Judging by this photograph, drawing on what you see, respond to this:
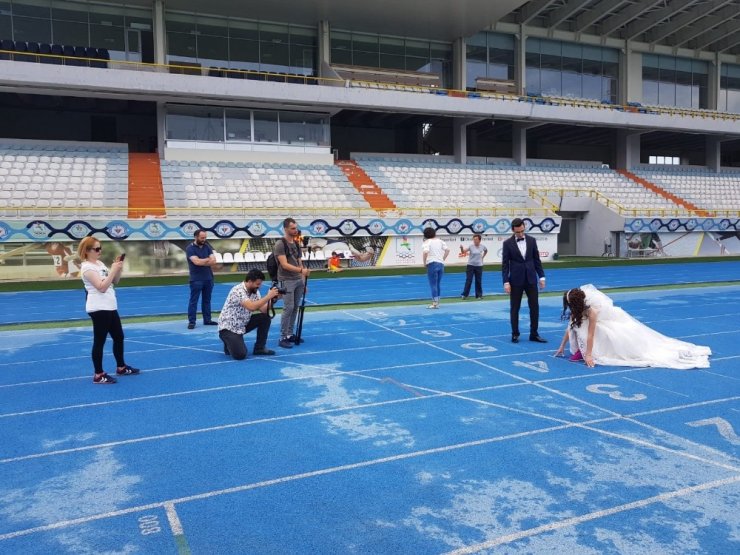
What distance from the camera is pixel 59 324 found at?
12.1m

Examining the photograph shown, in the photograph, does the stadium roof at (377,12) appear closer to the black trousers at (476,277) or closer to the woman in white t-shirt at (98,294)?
the black trousers at (476,277)

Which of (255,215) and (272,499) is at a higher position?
(255,215)

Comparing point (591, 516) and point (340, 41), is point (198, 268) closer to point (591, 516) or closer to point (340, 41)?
point (591, 516)

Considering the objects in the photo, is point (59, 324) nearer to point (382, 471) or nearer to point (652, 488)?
point (382, 471)

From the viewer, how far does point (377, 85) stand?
1347 inches

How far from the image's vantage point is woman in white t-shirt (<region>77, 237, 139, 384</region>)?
6.73 meters

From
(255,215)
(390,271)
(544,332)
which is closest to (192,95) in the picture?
(255,215)

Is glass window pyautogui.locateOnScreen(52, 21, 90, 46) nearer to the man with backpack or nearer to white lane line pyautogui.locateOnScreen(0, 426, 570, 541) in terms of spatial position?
the man with backpack

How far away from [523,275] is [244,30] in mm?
29593

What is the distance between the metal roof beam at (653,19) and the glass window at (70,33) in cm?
3612

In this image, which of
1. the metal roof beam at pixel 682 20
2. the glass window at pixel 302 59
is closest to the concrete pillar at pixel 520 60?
the metal roof beam at pixel 682 20

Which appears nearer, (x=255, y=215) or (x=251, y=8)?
(x=255, y=215)

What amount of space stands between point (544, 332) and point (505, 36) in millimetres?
34157

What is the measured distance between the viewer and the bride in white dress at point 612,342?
763 centimetres
